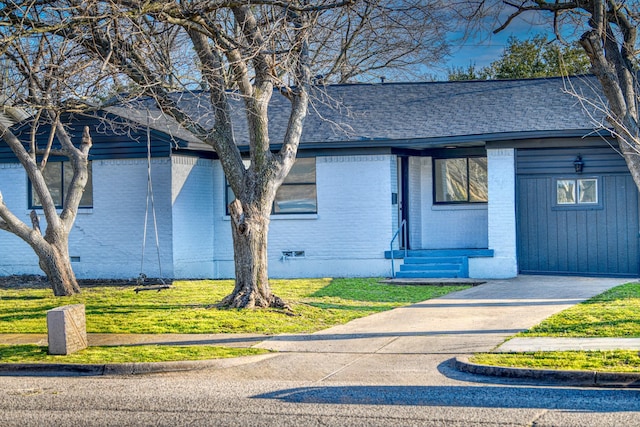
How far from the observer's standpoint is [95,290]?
19.4 meters

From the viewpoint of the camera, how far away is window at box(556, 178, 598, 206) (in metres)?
20.6

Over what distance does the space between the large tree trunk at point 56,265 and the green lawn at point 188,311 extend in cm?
29

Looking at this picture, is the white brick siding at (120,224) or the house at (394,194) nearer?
the house at (394,194)

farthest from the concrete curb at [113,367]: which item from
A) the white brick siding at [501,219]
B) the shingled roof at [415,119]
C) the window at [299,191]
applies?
the window at [299,191]

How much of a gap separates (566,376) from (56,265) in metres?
11.9

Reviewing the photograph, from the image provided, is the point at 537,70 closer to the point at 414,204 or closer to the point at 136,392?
the point at 414,204

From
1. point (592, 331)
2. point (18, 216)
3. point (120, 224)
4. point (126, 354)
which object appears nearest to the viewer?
point (126, 354)

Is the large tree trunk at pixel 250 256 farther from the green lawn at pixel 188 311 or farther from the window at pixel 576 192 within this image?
the window at pixel 576 192

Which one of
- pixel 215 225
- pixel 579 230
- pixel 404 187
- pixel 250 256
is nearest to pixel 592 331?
pixel 250 256

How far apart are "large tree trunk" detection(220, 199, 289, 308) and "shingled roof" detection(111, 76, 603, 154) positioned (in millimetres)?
5826

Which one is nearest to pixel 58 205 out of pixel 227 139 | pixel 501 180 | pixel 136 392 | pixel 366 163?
pixel 366 163

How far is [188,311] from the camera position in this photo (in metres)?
15.1

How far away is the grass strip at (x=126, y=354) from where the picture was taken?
11469 mm

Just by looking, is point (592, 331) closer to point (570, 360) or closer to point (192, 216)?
point (570, 360)
